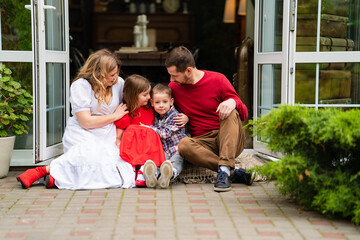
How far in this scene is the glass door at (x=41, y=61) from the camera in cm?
433

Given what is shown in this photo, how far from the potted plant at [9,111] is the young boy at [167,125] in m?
1.19

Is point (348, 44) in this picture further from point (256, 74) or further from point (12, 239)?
point (12, 239)

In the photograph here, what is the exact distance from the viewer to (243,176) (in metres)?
4.26

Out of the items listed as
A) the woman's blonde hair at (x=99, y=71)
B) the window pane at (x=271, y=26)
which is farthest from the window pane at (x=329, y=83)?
the woman's blonde hair at (x=99, y=71)

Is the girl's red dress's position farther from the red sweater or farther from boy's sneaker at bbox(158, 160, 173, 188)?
the red sweater

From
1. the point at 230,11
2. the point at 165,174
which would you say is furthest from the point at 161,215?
the point at 230,11

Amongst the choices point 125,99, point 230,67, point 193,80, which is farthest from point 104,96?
point 230,67

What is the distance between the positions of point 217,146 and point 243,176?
0.33m

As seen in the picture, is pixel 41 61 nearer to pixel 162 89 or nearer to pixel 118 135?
pixel 118 135

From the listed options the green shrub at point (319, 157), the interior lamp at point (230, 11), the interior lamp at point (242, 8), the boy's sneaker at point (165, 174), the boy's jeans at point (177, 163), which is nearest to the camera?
the green shrub at point (319, 157)

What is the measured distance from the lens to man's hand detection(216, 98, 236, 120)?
4090 mm

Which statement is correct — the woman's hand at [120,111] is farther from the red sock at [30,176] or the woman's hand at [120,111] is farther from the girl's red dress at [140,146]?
the red sock at [30,176]

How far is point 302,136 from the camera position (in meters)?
3.35

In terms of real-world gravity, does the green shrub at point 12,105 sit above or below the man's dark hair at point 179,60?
below
